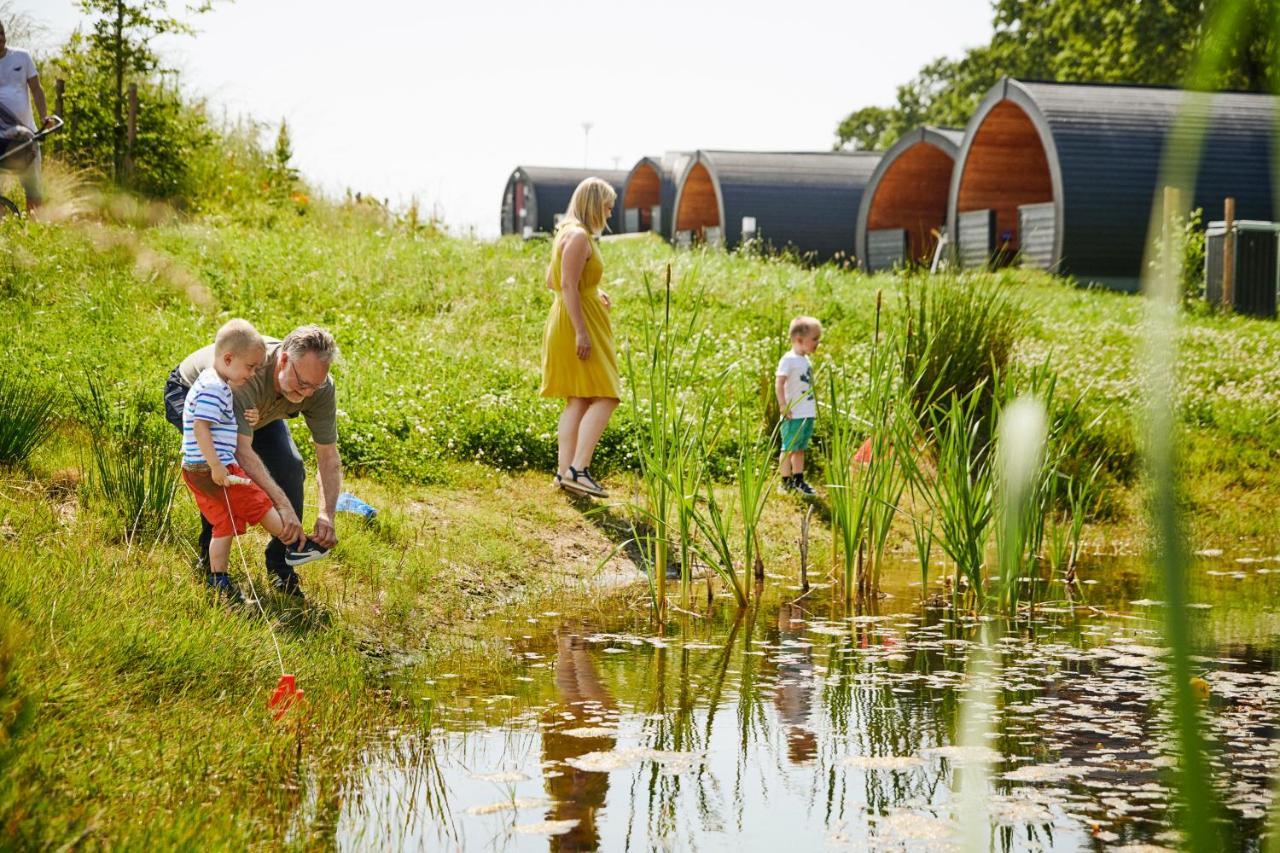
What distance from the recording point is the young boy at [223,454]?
462 cm

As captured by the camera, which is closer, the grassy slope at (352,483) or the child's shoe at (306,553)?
the grassy slope at (352,483)

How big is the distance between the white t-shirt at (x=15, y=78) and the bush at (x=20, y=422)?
469 cm

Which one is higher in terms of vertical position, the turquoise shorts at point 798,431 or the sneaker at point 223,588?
the turquoise shorts at point 798,431

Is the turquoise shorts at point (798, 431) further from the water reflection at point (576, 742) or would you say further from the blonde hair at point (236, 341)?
the blonde hair at point (236, 341)

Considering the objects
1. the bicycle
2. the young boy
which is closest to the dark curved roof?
the bicycle

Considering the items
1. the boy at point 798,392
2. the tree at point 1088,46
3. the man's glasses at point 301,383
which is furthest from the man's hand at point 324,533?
the tree at point 1088,46

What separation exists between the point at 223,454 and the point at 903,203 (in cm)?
2152

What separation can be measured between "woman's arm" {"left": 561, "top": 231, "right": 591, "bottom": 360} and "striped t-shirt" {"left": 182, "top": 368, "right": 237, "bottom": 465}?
2864 millimetres

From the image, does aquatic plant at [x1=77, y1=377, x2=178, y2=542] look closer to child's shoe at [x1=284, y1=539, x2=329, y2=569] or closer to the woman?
child's shoe at [x1=284, y1=539, x2=329, y2=569]

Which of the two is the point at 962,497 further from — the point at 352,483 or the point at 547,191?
the point at 547,191

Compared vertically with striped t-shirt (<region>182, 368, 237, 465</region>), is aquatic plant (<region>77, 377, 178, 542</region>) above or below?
below

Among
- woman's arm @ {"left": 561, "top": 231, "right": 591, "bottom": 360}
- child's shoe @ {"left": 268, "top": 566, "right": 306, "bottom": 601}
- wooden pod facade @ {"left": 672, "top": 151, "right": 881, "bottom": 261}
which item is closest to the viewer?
child's shoe @ {"left": 268, "top": 566, "right": 306, "bottom": 601}

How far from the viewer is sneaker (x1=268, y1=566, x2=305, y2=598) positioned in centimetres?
517

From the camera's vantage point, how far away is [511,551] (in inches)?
261
